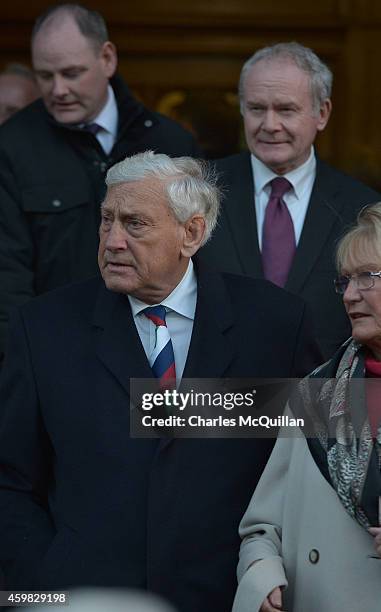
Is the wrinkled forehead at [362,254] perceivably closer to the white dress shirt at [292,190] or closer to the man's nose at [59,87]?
the white dress shirt at [292,190]

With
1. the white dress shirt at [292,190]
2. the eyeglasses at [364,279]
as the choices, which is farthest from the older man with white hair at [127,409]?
the white dress shirt at [292,190]

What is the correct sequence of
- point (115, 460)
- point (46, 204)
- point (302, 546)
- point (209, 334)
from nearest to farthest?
1. point (302, 546)
2. point (115, 460)
3. point (209, 334)
4. point (46, 204)

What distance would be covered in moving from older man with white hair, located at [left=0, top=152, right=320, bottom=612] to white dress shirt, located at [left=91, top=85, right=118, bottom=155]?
1251mm

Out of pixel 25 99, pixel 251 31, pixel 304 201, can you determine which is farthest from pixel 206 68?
pixel 304 201

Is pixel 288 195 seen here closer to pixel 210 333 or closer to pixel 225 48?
pixel 210 333

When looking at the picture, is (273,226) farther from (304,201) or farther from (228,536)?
(228,536)

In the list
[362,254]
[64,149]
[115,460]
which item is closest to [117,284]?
[115,460]

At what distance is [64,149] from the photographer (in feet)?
16.4

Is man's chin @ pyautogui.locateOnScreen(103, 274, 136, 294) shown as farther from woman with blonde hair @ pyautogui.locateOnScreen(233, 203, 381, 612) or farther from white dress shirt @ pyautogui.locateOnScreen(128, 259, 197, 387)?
woman with blonde hair @ pyautogui.locateOnScreen(233, 203, 381, 612)

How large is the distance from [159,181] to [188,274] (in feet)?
0.93

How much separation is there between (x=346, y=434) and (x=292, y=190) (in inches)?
58.9

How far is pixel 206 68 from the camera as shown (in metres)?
7.55

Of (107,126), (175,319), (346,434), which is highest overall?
(107,126)

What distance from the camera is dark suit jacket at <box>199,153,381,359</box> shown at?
4512 millimetres
